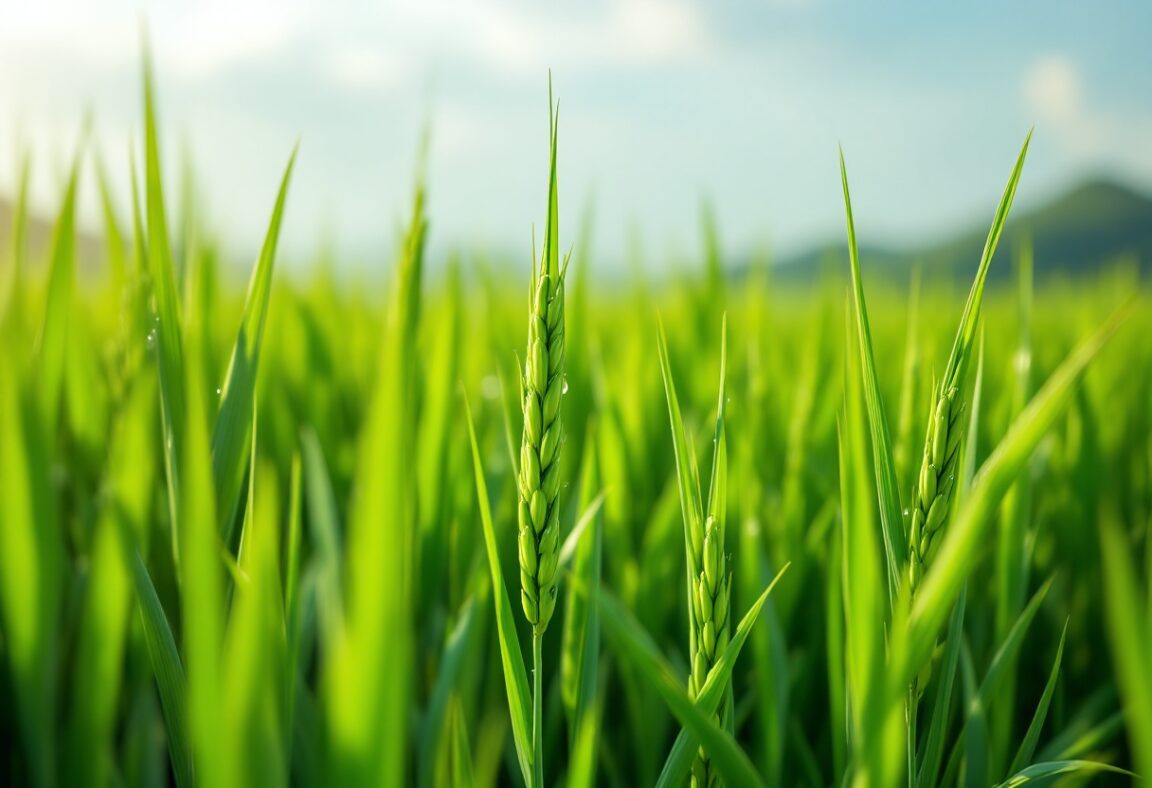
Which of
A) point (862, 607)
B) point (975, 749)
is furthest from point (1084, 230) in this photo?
point (862, 607)

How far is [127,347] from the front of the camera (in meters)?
0.57

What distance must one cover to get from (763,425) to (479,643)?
52cm

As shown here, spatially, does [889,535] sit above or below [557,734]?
above

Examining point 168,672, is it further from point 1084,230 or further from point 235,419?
→ point 1084,230

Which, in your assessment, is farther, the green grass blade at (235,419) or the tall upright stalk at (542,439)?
the green grass blade at (235,419)

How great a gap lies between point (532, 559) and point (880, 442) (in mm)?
187

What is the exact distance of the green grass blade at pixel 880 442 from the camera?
0.35m

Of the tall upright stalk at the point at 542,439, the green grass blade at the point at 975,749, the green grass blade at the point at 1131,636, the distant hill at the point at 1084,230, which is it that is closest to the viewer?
the green grass blade at the point at 1131,636

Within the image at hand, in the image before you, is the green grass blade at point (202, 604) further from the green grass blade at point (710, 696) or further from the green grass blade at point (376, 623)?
the green grass blade at point (710, 696)

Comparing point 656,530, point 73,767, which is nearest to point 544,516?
point 73,767

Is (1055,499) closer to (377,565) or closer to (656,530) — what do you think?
(656,530)

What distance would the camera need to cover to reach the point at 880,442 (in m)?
0.37

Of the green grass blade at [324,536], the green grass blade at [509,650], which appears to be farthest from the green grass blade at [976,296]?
the green grass blade at [324,536]

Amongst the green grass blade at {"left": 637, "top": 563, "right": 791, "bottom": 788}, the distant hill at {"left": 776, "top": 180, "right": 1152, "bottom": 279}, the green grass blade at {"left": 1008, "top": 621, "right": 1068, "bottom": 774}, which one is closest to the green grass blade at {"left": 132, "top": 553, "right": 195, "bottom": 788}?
the green grass blade at {"left": 637, "top": 563, "right": 791, "bottom": 788}
